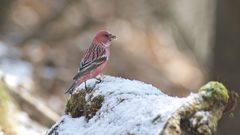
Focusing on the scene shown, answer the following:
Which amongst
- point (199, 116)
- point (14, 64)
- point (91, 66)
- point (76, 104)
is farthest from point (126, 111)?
point (14, 64)

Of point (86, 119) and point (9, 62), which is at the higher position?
point (9, 62)

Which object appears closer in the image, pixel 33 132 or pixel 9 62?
pixel 33 132

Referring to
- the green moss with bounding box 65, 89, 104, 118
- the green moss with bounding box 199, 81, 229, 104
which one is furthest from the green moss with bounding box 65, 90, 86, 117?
the green moss with bounding box 199, 81, 229, 104

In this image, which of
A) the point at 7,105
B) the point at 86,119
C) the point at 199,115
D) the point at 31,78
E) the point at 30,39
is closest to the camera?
the point at 199,115

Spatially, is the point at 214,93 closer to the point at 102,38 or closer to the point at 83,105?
the point at 83,105

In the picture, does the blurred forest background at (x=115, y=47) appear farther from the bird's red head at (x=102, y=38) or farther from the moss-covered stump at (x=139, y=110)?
the moss-covered stump at (x=139, y=110)

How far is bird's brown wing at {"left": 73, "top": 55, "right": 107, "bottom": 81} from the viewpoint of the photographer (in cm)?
497

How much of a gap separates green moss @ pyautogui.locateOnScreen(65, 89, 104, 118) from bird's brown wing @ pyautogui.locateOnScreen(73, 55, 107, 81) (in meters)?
0.34

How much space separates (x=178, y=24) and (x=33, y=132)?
12672mm

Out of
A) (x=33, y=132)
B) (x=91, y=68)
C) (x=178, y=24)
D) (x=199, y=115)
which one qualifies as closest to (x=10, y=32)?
(x=178, y=24)

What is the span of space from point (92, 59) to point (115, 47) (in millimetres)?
12594

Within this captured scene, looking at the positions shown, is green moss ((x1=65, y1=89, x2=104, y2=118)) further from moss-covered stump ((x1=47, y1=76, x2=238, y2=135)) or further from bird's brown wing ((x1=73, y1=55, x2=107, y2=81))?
bird's brown wing ((x1=73, y1=55, x2=107, y2=81))

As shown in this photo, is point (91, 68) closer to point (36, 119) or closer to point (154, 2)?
point (36, 119)

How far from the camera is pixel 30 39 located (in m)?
15.4
